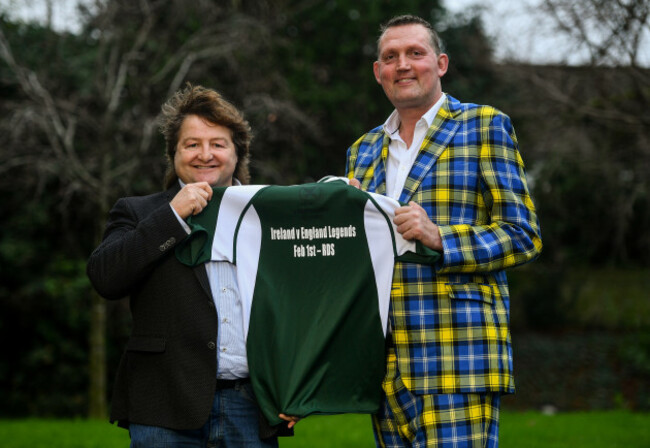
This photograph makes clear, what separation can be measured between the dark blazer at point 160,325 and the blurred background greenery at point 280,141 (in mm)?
7871

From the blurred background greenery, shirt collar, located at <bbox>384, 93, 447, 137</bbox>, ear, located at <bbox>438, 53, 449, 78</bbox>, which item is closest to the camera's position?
shirt collar, located at <bbox>384, 93, 447, 137</bbox>

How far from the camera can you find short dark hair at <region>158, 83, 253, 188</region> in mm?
3211

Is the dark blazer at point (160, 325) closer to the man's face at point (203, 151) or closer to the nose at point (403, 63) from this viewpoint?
the man's face at point (203, 151)

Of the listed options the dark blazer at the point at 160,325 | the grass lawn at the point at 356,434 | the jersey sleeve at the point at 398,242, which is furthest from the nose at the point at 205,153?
the grass lawn at the point at 356,434

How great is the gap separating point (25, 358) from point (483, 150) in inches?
481

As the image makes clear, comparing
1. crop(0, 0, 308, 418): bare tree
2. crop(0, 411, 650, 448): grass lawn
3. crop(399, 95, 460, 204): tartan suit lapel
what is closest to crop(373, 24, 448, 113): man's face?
crop(399, 95, 460, 204): tartan suit lapel

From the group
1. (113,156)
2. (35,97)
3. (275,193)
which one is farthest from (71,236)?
(275,193)

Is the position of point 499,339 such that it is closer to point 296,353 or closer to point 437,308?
point 437,308

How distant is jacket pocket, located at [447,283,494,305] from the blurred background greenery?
7476mm

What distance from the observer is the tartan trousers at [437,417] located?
291 cm

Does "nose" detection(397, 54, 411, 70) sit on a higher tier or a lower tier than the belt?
higher

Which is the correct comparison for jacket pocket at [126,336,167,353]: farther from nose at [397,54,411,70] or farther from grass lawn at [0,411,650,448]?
grass lawn at [0,411,650,448]

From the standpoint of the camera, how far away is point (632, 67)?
9578 mm

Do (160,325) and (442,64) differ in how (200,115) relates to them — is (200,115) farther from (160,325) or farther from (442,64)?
(442,64)
